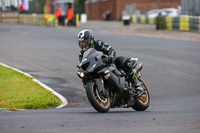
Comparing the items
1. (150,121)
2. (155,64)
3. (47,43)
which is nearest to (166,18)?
(47,43)

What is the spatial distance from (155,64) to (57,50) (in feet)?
24.1

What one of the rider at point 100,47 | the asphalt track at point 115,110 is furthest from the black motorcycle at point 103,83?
the asphalt track at point 115,110

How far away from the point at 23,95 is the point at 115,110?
2836mm

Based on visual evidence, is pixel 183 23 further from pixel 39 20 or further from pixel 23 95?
pixel 23 95

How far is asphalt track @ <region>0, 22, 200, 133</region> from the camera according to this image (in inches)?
295

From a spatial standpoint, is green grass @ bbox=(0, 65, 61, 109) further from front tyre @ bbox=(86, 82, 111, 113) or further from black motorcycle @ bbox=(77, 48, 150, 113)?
front tyre @ bbox=(86, 82, 111, 113)

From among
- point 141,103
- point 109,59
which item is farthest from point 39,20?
point 109,59

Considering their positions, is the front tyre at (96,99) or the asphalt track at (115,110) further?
the front tyre at (96,99)

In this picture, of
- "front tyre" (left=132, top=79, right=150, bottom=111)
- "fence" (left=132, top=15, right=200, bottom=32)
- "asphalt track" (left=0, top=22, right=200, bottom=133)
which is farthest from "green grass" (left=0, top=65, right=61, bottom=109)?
"fence" (left=132, top=15, right=200, bottom=32)

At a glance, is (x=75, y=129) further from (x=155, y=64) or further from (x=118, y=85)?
(x=155, y=64)

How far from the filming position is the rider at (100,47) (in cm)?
953

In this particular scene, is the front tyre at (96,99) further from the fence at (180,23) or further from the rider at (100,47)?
the fence at (180,23)

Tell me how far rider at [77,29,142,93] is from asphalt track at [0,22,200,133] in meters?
0.92

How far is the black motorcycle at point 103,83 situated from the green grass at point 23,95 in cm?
274
